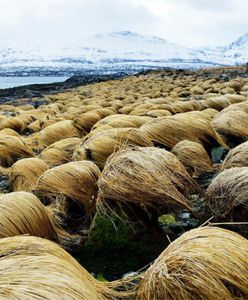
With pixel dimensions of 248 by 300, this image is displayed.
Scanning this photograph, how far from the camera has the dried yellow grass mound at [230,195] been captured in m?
3.32

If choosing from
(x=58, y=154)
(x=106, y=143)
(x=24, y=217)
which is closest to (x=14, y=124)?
(x=58, y=154)

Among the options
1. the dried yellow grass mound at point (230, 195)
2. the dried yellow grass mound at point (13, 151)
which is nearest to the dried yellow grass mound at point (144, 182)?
the dried yellow grass mound at point (230, 195)

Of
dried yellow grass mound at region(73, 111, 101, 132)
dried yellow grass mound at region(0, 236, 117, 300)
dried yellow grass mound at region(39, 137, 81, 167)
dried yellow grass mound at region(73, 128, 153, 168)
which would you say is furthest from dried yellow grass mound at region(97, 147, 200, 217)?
dried yellow grass mound at region(73, 111, 101, 132)

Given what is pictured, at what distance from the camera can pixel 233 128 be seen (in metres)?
6.01

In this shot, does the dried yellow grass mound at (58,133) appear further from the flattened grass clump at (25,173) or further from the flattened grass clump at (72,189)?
the flattened grass clump at (72,189)

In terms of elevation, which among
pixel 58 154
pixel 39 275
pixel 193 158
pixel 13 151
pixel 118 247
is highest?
pixel 39 275

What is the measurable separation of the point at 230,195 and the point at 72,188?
163 centimetres

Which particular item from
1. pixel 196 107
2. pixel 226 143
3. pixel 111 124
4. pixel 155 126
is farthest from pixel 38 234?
pixel 196 107

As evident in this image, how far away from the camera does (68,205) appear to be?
4.46 m

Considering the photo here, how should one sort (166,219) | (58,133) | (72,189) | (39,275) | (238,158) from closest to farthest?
1. (39,275)
2. (166,219)
3. (238,158)
4. (72,189)
5. (58,133)

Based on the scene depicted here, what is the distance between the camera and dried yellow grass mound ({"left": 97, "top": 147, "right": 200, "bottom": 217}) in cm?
365

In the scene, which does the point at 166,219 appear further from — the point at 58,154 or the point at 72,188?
the point at 58,154

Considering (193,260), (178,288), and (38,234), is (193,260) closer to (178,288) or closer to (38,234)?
(178,288)

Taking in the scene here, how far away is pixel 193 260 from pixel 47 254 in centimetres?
75
